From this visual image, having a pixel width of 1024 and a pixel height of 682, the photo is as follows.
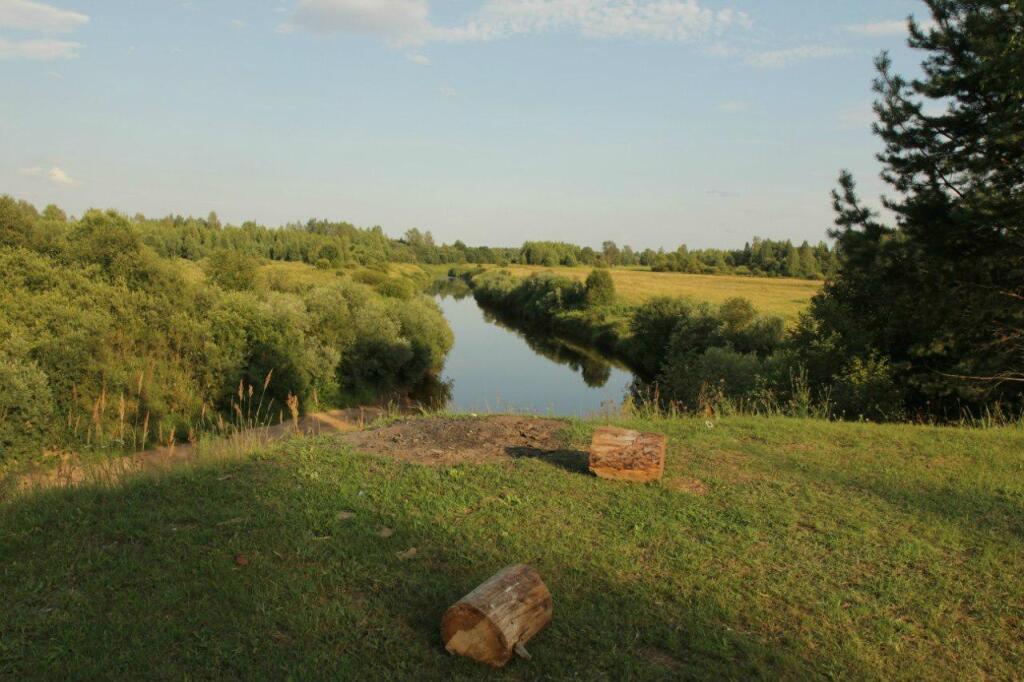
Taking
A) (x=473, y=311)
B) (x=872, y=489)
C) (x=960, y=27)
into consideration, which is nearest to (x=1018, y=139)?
(x=960, y=27)

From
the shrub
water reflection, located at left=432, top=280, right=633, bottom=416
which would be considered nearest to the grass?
water reflection, located at left=432, top=280, right=633, bottom=416

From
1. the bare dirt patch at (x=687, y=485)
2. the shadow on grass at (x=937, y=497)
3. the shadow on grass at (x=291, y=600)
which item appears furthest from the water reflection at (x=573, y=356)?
the shadow on grass at (x=291, y=600)

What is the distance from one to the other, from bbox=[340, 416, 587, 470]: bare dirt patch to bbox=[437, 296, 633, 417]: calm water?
12.5 m

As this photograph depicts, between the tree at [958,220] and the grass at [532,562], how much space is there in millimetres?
5984

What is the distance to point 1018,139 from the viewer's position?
10.2 m

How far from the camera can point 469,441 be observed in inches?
305

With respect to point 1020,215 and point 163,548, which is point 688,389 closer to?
point 1020,215

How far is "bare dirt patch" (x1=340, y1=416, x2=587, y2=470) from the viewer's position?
720cm

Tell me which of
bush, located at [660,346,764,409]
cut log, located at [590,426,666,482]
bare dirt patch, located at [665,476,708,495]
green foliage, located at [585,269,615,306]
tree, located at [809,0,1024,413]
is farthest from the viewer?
green foliage, located at [585,269,615,306]

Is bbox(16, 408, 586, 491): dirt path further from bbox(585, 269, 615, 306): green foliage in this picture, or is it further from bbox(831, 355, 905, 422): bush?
bbox(585, 269, 615, 306): green foliage

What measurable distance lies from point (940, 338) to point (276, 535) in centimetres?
1285

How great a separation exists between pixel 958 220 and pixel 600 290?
131ft

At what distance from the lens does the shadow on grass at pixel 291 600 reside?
3.54 metres

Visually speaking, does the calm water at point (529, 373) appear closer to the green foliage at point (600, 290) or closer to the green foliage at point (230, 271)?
the green foliage at point (600, 290)
